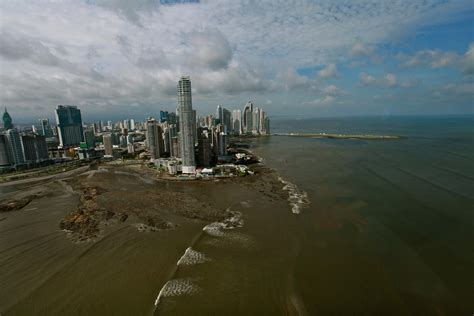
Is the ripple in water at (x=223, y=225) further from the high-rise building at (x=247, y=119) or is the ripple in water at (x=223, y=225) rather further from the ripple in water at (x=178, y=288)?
the high-rise building at (x=247, y=119)

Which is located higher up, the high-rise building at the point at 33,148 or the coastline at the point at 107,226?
the high-rise building at the point at 33,148

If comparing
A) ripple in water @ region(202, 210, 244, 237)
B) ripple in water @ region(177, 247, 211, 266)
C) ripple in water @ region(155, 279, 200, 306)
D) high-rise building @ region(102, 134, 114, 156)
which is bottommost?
ripple in water @ region(155, 279, 200, 306)

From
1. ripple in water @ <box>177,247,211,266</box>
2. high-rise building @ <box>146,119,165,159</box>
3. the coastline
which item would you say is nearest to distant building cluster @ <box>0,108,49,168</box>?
the coastline

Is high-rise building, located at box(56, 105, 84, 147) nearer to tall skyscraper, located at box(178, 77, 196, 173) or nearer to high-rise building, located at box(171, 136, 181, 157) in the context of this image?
high-rise building, located at box(171, 136, 181, 157)

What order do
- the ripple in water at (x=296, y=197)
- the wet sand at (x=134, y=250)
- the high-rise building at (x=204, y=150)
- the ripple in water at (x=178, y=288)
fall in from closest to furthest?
the wet sand at (x=134, y=250)
the ripple in water at (x=178, y=288)
the ripple in water at (x=296, y=197)
the high-rise building at (x=204, y=150)

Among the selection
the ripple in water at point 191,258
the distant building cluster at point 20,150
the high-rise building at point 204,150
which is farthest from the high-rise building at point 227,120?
the ripple in water at point 191,258

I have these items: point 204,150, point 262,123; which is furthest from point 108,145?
point 262,123
